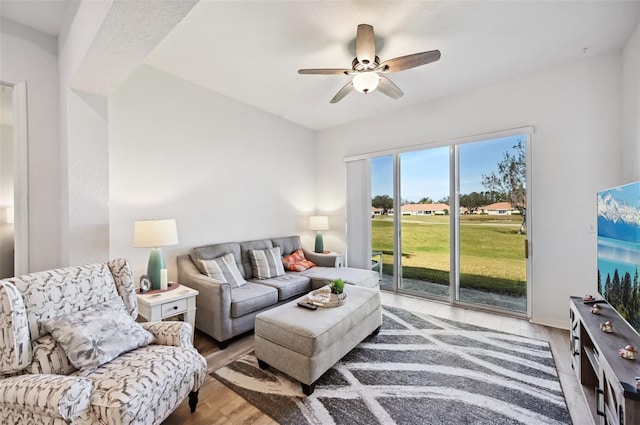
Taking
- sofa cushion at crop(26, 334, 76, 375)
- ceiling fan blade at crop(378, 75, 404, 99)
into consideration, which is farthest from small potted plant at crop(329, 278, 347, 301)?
ceiling fan blade at crop(378, 75, 404, 99)

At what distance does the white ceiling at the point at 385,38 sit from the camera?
2.04 m

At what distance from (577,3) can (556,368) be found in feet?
9.37

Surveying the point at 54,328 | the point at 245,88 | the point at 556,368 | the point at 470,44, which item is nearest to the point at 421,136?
the point at 470,44

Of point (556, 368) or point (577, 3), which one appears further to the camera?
point (556, 368)

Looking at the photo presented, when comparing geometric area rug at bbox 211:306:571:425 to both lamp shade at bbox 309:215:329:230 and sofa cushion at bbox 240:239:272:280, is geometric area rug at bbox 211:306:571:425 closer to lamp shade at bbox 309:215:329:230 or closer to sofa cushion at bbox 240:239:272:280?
sofa cushion at bbox 240:239:272:280

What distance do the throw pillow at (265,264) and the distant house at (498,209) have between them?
9.03 feet

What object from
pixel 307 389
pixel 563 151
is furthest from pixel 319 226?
pixel 563 151

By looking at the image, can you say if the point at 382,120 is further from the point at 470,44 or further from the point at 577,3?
the point at 577,3

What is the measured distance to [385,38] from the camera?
7.80 ft

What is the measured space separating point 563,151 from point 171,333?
4.09 m

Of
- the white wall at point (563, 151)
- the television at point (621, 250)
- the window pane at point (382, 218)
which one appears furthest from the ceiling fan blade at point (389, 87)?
the television at point (621, 250)

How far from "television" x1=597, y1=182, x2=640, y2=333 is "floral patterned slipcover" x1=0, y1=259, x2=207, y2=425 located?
2591 millimetres

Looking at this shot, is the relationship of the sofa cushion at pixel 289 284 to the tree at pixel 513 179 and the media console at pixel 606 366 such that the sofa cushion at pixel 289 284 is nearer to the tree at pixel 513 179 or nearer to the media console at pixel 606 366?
the media console at pixel 606 366

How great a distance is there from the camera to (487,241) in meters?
3.49
